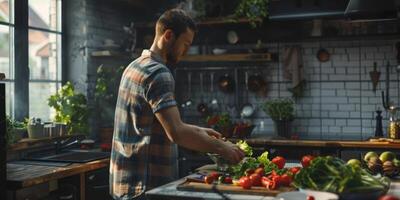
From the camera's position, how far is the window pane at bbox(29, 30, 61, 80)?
15.5 ft

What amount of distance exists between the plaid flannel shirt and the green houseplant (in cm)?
210

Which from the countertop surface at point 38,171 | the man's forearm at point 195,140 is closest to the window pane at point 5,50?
the countertop surface at point 38,171

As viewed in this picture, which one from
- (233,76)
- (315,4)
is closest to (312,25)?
(315,4)

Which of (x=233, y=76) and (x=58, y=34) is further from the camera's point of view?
(x=233, y=76)

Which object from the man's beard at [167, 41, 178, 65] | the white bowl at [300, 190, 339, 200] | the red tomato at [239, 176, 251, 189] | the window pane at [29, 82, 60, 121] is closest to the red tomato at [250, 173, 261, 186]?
the red tomato at [239, 176, 251, 189]

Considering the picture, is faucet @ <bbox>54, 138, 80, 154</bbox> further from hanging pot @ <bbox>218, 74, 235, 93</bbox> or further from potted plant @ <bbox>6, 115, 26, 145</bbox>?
hanging pot @ <bbox>218, 74, 235, 93</bbox>

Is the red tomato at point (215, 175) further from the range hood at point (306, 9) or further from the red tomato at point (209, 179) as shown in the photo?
the range hood at point (306, 9)

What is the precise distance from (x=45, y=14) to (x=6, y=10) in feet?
1.90

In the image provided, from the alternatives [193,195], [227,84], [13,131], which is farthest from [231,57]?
[193,195]

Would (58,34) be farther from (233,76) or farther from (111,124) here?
(233,76)

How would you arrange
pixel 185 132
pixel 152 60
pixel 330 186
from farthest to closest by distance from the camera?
pixel 152 60
pixel 185 132
pixel 330 186

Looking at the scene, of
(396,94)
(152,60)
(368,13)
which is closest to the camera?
(152,60)

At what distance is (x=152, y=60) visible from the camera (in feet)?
8.87

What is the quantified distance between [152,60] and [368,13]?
77.4 inches
